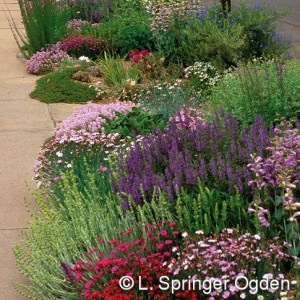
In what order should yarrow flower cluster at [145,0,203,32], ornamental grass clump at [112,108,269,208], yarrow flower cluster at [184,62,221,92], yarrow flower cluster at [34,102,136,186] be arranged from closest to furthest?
ornamental grass clump at [112,108,269,208], yarrow flower cluster at [34,102,136,186], yarrow flower cluster at [184,62,221,92], yarrow flower cluster at [145,0,203,32]

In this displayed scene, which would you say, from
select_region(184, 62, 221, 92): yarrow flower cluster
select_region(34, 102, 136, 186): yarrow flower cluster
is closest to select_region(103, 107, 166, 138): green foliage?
select_region(34, 102, 136, 186): yarrow flower cluster

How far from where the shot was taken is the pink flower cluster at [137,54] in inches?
412

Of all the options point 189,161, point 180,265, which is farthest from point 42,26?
point 180,265

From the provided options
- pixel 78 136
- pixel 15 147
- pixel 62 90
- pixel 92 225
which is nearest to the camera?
pixel 92 225

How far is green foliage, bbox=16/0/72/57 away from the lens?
39.2 feet

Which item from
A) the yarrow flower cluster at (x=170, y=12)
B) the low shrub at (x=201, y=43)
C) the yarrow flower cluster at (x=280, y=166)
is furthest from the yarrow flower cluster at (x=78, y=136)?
the yarrow flower cluster at (x=170, y=12)

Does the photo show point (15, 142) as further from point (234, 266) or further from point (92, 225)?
point (234, 266)

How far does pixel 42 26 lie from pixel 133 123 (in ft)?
16.9

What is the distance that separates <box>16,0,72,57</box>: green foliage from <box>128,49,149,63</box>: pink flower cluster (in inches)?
61.8

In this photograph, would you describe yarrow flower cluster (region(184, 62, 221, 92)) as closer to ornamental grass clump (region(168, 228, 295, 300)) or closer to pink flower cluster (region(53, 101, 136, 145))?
pink flower cluster (region(53, 101, 136, 145))

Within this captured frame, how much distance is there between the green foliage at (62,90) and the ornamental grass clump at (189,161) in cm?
356

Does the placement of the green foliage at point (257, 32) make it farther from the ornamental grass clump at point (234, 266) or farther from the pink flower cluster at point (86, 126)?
the ornamental grass clump at point (234, 266)

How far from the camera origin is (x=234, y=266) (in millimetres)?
4344

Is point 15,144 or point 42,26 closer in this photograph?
point 15,144
